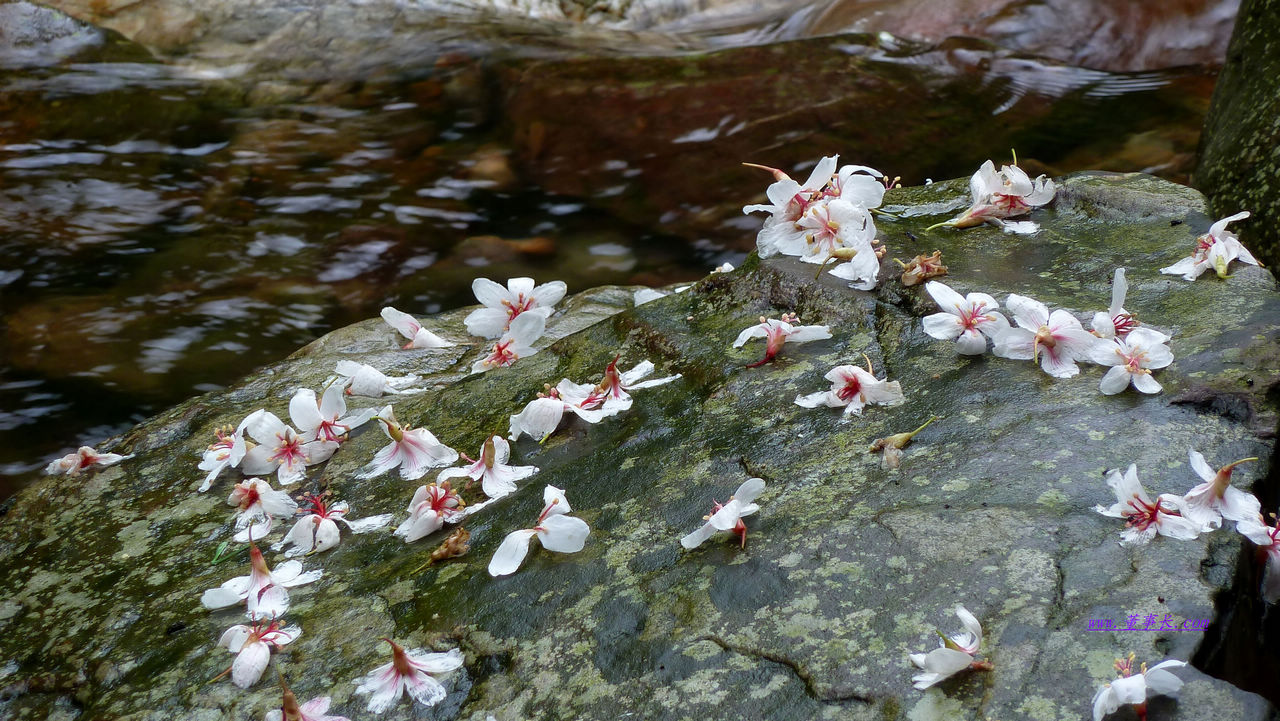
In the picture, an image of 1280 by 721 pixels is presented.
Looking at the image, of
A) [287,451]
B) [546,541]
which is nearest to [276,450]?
[287,451]

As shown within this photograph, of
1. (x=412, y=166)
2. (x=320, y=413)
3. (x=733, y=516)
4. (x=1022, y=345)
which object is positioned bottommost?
(x=412, y=166)

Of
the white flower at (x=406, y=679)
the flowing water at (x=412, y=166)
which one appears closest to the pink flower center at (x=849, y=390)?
the white flower at (x=406, y=679)

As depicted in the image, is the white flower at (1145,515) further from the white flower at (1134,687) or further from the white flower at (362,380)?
the white flower at (362,380)

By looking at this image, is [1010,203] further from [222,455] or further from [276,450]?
[222,455]

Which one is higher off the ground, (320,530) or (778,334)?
(778,334)

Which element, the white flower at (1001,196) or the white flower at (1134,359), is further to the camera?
the white flower at (1001,196)

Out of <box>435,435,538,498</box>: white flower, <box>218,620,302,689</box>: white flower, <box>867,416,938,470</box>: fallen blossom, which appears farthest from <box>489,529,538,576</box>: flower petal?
<box>867,416,938,470</box>: fallen blossom
